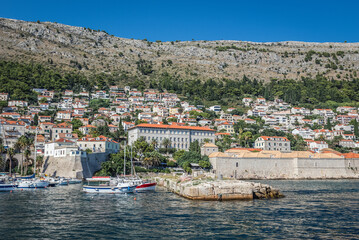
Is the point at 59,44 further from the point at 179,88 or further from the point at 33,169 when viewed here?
the point at 33,169

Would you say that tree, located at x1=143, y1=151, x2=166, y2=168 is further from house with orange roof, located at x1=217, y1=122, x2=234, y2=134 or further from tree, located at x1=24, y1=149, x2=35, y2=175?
house with orange roof, located at x1=217, y1=122, x2=234, y2=134

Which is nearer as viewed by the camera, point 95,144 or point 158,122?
point 95,144

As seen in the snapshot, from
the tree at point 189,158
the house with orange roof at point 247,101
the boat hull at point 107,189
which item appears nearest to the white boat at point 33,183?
the boat hull at point 107,189

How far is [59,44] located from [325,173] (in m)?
133

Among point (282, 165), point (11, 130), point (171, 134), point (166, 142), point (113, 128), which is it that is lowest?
point (282, 165)

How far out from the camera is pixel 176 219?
70.4ft

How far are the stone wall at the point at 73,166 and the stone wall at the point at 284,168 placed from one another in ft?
70.5

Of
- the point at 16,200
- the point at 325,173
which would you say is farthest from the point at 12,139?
the point at 325,173

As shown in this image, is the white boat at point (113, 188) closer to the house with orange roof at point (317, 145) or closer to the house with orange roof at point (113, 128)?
the house with orange roof at point (113, 128)

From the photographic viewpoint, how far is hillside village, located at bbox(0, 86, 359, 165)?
73.3 meters

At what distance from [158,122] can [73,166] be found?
39.3m

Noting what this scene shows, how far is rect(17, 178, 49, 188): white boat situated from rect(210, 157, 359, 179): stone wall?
30.0 metres

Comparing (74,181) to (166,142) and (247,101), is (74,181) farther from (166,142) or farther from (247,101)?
(247,101)

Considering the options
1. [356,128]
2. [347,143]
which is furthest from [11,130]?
[356,128]
